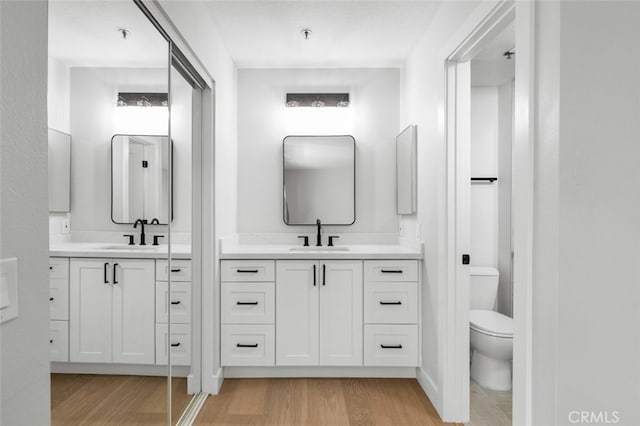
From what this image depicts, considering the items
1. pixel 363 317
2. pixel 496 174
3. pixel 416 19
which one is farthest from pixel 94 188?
pixel 496 174

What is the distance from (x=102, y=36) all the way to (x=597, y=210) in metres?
1.71

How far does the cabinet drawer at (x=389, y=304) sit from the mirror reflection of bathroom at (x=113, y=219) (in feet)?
3.93

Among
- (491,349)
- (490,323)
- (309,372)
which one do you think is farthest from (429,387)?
(309,372)

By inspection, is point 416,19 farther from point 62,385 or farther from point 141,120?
point 62,385

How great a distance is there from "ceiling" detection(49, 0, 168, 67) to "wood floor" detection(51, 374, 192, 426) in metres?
0.93

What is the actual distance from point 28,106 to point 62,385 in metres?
0.77

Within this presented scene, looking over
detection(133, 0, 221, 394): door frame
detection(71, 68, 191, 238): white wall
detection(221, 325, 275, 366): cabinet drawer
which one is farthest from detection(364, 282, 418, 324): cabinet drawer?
detection(71, 68, 191, 238): white wall

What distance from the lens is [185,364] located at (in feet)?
6.71

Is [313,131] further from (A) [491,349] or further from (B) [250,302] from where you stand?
(A) [491,349]

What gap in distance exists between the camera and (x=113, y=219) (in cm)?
132

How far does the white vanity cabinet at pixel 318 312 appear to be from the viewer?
2.50 meters

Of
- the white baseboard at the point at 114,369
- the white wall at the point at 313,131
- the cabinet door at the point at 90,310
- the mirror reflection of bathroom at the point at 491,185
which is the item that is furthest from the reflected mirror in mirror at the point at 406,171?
the cabinet door at the point at 90,310

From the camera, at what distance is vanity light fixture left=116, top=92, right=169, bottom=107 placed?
1.39m

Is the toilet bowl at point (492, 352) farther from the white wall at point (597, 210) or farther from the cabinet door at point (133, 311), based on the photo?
the cabinet door at point (133, 311)
